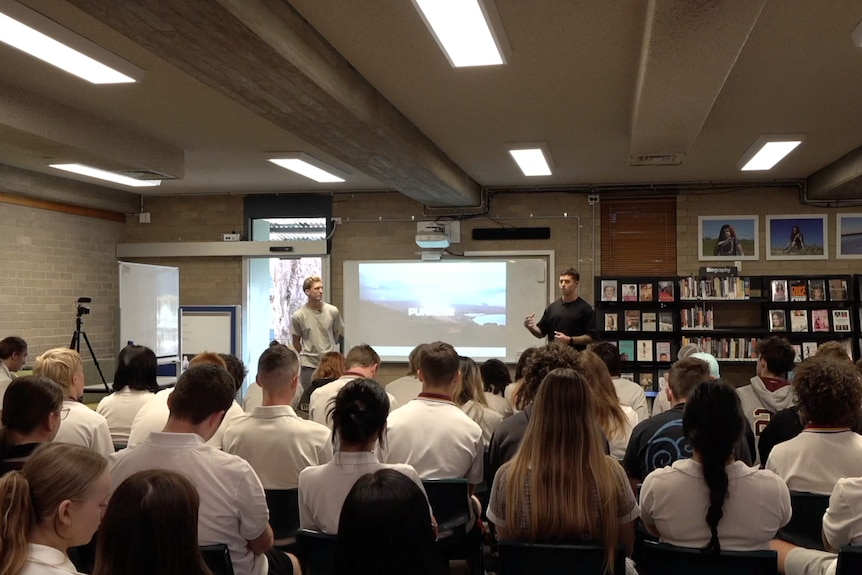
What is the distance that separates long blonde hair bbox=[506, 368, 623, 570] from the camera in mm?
2188

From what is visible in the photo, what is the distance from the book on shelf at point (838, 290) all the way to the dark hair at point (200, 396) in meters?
7.26

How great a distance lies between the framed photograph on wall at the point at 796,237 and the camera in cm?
803

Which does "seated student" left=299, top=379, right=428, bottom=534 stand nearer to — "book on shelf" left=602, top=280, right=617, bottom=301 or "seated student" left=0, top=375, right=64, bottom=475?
"seated student" left=0, top=375, right=64, bottom=475

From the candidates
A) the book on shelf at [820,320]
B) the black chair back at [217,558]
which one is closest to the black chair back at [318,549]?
the black chair back at [217,558]

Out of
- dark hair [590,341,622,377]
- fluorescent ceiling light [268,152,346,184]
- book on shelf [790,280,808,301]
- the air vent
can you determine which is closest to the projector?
fluorescent ceiling light [268,152,346,184]

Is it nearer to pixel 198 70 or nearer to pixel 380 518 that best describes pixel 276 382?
pixel 198 70

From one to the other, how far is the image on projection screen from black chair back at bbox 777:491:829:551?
6.19 meters

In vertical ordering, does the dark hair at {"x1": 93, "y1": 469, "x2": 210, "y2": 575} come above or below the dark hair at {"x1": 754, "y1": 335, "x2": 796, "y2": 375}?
below

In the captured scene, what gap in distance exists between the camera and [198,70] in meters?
3.49

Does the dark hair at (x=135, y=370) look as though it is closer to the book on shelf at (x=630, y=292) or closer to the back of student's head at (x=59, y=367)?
the back of student's head at (x=59, y=367)

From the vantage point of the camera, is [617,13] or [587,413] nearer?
[587,413]

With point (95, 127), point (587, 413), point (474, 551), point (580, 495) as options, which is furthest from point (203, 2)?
point (95, 127)

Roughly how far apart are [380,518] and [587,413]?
99cm

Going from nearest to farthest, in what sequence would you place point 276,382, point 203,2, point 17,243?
1. point 203,2
2. point 276,382
3. point 17,243
